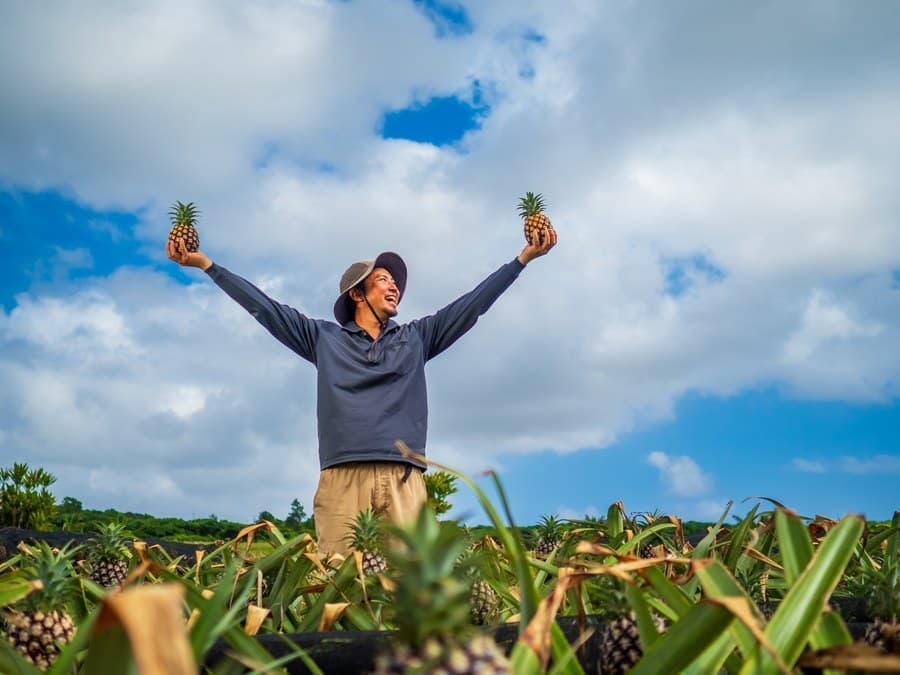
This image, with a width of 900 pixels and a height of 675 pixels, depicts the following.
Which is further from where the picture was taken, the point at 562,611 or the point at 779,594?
the point at 779,594

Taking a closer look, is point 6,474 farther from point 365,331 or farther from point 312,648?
point 312,648

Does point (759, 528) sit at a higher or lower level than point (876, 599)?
higher

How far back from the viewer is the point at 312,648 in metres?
1.53

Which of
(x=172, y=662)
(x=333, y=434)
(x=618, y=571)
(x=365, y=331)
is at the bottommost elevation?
(x=172, y=662)

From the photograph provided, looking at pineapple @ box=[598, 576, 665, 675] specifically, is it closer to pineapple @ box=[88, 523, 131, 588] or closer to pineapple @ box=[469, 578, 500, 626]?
pineapple @ box=[469, 578, 500, 626]

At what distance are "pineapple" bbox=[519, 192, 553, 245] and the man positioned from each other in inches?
1.7

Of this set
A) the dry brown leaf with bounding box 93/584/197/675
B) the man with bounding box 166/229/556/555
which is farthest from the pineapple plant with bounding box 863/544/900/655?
the man with bounding box 166/229/556/555

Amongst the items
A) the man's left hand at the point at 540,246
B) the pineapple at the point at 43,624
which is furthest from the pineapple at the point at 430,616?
the man's left hand at the point at 540,246

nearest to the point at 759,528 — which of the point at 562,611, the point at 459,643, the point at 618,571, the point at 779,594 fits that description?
the point at 779,594

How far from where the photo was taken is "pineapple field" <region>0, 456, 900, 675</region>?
0.72 metres

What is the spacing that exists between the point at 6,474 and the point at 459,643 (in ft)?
30.3

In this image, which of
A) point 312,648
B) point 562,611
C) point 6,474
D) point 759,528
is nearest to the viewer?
point 312,648

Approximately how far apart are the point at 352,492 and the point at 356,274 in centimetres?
177

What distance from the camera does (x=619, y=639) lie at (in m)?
1.40
